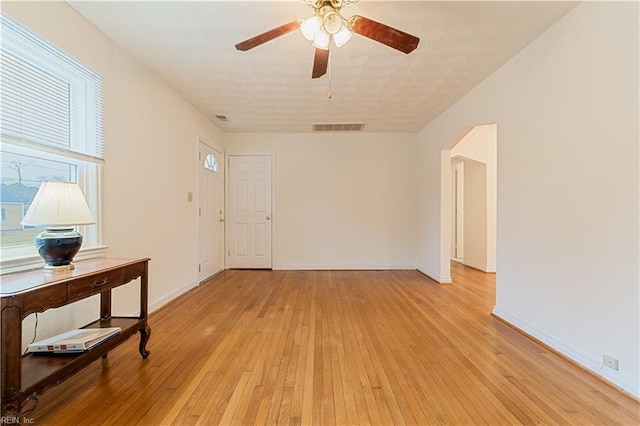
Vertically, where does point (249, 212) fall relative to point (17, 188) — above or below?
below

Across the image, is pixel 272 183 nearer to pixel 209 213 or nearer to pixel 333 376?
pixel 209 213

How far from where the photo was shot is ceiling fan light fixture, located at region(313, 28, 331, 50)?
6.09 feet

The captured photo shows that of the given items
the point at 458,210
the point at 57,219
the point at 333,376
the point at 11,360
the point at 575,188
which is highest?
the point at 575,188

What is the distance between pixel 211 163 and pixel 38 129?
3.06 m

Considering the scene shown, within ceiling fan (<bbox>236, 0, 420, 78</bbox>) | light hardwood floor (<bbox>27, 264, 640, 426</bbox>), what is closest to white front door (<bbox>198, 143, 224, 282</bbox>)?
light hardwood floor (<bbox>27, 264, 640, 426</bbox>)

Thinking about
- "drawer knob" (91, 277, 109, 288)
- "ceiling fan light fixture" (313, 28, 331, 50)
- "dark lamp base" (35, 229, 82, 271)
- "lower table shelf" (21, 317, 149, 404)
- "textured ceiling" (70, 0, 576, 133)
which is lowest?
"lower table shelf" (21, 317, 149, 404)

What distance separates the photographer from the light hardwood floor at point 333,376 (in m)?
1.61

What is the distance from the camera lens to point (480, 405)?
66.5 inches

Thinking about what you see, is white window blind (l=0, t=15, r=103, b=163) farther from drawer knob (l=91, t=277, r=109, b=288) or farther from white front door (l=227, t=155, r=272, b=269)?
white front door (l=227, t=155, r=272, b=269)

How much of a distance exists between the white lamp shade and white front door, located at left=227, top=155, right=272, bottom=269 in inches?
151

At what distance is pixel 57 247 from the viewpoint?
5.64 feet

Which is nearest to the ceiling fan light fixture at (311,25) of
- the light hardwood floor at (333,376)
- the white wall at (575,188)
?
the white wall at (575,188)

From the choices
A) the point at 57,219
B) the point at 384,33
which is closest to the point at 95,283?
the point at 57,219

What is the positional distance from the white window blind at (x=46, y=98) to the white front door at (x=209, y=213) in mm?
2044
